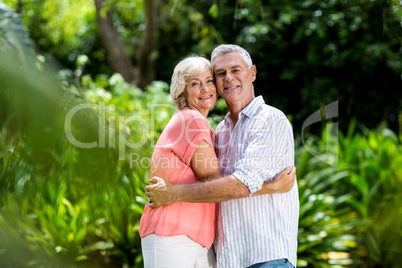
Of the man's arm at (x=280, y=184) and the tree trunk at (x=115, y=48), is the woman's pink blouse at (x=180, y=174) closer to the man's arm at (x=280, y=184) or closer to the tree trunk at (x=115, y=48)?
the man's arm at (x=280, y=184)

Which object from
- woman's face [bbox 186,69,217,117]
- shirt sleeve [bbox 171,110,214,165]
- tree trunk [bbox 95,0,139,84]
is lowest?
shirt sleeve [bbox 171,110,214,165]

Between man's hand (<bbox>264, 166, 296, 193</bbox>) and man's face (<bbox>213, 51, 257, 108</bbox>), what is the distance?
462 mm

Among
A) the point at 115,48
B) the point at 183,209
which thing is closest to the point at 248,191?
the point at 183,209

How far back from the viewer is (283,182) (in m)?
2.12

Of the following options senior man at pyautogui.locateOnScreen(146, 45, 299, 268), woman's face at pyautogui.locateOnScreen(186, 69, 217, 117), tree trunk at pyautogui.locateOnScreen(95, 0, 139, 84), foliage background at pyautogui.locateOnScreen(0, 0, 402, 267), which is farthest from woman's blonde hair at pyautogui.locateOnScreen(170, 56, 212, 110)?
tree trunk at pyautogui.locateOnScreen(95, 0, 139, 84)

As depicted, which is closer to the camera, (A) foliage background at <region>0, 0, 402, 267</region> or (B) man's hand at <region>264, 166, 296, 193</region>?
(A) foliage background at <region>0, 0, 402, 267</region>

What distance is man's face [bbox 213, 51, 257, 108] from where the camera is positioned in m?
2.33

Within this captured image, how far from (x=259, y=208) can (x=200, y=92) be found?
0.68 m

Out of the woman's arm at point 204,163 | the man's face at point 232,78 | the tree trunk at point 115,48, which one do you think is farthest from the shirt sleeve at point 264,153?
the tree trunk at point 115,48

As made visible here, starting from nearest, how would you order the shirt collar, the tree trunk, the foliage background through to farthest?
the foliage background < the shirt collar < the tree trunk

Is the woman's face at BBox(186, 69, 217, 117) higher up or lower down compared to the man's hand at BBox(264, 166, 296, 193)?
higher up

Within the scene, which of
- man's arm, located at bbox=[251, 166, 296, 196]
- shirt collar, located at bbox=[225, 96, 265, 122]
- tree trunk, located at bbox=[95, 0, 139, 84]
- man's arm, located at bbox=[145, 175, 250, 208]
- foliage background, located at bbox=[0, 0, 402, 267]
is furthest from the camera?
tree trunk, located at bbox=[95, 0, 139, 84]

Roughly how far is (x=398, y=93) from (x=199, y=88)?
29.6ft

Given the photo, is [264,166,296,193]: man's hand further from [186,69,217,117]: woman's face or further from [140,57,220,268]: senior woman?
[186,69,217,117]: woman's face
